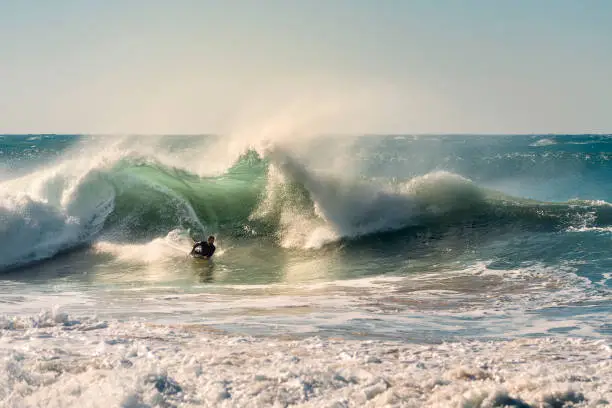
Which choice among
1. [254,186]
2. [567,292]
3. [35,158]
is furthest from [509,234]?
[35,158]

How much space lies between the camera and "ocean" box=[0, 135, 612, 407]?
5.38m

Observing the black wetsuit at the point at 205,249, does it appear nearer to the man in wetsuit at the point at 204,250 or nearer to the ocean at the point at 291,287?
the man in wetsuit at the point at 204,250

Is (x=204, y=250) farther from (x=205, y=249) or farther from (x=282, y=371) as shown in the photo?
(x=282, y=371)

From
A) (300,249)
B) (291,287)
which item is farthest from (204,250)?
(291,287)

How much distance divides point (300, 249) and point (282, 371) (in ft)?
33.0

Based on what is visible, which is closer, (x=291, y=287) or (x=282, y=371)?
(x=282, y=371)

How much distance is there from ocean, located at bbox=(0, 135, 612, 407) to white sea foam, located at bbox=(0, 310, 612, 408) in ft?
0.08

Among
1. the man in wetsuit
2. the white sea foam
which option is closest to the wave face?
the man in wetsuit

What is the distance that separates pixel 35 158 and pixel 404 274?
54950mm

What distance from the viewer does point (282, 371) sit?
566cm

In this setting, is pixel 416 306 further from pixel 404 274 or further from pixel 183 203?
pixel 183 203

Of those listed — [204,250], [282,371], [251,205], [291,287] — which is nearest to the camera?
[282,371]

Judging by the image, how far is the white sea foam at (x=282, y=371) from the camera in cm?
504

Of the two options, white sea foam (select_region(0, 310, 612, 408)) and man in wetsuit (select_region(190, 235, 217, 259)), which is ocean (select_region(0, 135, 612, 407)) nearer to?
white sea foam (select_region(0, 310, 612, 408))
